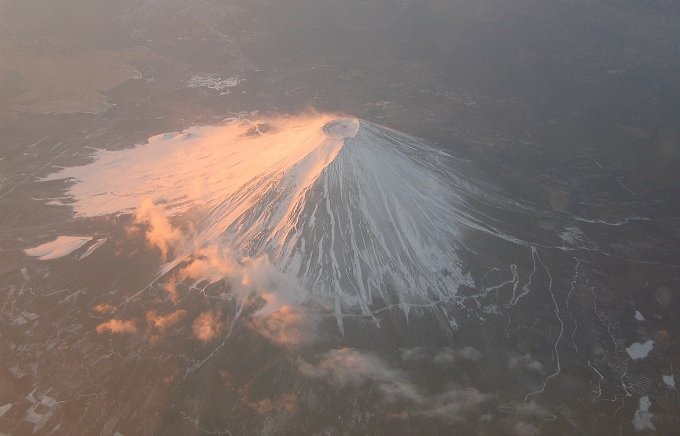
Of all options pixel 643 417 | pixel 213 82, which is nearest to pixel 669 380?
pixel 643 417

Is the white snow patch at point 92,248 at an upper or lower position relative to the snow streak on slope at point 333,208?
lower

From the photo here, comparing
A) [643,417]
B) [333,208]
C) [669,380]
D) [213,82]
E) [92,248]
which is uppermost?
[213,82]

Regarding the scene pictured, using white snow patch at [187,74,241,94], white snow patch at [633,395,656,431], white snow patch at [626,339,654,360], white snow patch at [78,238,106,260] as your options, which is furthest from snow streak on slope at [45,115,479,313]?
white snow patch at [187,74,241,94]

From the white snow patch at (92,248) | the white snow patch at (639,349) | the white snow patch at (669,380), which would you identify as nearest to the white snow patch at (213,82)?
the white snow patch at (92,248)

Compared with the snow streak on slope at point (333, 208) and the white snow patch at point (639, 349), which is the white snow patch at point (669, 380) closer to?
the white snow patch at point (639, 349)

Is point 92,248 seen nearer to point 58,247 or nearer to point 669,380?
point 58,247

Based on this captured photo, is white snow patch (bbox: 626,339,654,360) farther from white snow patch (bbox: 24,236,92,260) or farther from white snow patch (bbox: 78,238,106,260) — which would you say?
white snow patch (bbox: 24,236,92,260)
